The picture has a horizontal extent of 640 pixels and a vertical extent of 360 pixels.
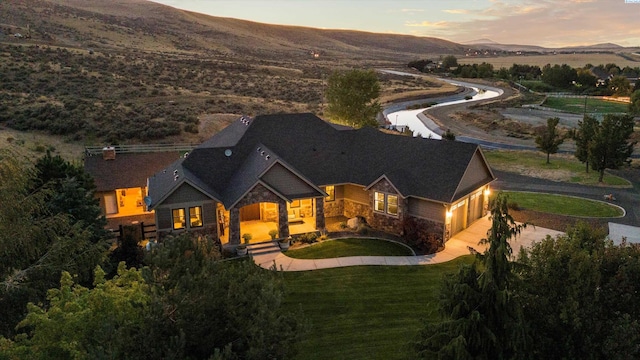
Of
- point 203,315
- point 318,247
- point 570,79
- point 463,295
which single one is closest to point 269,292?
point 203,315

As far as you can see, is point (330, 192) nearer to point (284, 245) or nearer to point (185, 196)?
point (284, 245)

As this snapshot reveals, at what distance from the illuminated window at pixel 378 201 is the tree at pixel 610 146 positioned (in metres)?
22.7

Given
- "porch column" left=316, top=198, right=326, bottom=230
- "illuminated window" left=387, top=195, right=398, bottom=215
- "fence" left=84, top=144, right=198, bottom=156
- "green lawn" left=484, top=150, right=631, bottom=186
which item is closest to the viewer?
"illuminated window" left=387, top=195, right=398, bottom=215

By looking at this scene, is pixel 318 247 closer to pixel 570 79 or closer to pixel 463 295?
pixel 463 295

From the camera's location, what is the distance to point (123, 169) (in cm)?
3178

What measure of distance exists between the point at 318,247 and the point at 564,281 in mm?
16695

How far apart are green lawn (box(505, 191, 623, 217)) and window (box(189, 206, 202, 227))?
23.3 metres

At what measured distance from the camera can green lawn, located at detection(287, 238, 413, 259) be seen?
25.0m

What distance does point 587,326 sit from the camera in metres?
9.91

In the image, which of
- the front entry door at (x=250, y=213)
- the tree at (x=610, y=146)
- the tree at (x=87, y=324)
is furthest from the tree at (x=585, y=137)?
the tree at (x=87, y=324)

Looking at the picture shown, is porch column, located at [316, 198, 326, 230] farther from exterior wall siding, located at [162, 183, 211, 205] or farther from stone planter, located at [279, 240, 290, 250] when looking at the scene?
exterior wall siding, located at [162, 183, 211, 205]

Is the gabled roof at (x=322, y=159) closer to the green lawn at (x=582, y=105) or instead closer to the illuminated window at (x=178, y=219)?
the illuminated window at (x=178, y=219)

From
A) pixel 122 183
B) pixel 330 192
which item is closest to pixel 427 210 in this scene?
pixel 330 192

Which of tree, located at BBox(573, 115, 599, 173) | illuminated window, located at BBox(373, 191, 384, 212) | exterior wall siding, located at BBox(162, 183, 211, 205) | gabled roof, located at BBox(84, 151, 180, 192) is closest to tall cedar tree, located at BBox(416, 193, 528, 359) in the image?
illuminated window, located at BBox(373, 191, 384, 212)
